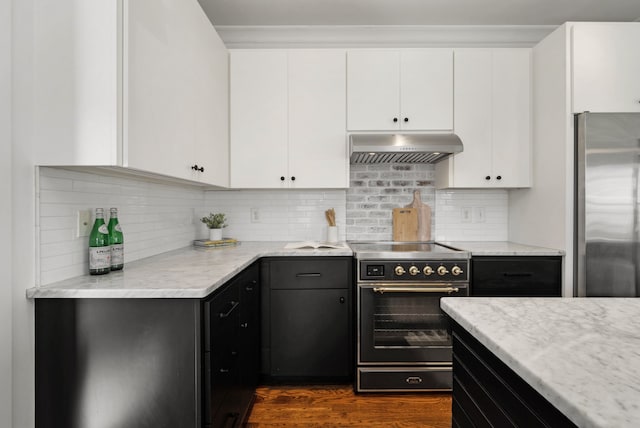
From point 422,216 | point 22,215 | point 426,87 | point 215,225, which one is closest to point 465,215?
point 422,216

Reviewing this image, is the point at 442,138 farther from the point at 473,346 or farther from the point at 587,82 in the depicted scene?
the point at 473,346

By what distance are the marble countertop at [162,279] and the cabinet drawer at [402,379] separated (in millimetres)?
1077

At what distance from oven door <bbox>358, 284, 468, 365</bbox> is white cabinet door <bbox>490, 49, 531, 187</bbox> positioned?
103cm

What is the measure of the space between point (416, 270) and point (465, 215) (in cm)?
99

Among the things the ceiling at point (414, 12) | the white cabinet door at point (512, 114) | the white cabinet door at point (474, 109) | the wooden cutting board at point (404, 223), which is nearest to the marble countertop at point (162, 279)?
the wooden cutting board at point (404, 223)

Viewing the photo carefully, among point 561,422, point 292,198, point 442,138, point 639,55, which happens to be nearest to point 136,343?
point 561,422

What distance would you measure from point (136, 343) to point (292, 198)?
6.14ft

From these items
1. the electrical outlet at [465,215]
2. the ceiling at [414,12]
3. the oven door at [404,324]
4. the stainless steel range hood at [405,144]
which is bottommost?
the oven door at [404,324]

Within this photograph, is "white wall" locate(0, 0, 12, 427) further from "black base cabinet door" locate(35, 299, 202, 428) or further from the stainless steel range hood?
the stainless steel range hood

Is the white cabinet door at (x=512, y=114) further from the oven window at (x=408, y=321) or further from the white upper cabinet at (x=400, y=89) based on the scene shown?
the oven window at (x=408, y=321)

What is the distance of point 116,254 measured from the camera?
1.62 m

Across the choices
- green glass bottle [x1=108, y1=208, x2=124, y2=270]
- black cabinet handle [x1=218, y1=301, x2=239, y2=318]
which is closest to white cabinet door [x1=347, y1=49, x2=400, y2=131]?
black cabinet handle [x1=218, y1=301, x2=239, y2=318]

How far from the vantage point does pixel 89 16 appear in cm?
126

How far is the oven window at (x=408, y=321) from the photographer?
2.33 m
